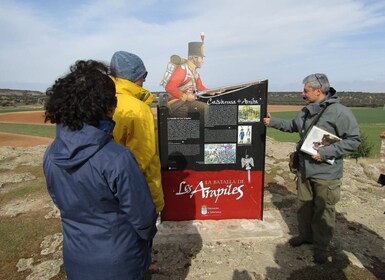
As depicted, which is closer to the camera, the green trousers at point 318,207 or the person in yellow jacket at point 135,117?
the person in yellow jacket at point 135,117

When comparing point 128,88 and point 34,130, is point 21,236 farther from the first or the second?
point 34,130

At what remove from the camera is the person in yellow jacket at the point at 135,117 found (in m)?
2.81

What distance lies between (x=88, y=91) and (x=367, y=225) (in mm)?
5422

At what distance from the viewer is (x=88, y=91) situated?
6.21 ft

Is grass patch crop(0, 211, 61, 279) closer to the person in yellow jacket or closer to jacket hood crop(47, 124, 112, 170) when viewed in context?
the person in yellow jacket

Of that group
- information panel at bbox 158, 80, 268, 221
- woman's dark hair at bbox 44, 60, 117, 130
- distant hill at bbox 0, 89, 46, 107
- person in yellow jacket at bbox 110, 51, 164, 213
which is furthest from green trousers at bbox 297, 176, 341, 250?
distant hill at bbox 0, 89, 46, 107

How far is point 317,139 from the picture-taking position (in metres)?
4.04

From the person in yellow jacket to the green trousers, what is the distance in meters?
2.16

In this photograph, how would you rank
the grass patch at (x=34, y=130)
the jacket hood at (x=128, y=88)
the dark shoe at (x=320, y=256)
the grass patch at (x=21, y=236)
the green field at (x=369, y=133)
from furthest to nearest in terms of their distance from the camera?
the grass patch at (x=34, y=130) → the green field at (x=369, y=133) → the grass patch at (x=21, y=236) → the dark shoe at (x=320, y=256) → the jacket hood at (x=128, y=88)

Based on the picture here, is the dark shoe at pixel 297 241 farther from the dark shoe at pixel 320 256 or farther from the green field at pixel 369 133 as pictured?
the green field at pixel 369 133

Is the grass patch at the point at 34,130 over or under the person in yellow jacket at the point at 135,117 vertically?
under

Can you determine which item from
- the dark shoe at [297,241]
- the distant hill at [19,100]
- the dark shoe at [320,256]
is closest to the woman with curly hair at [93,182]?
the dark shoe at [320,256]

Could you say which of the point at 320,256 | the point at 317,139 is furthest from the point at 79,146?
the point at 320,256

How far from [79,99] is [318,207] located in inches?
135
